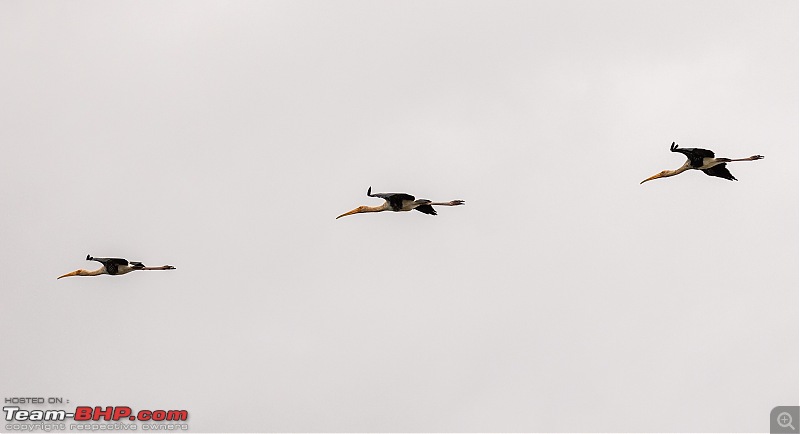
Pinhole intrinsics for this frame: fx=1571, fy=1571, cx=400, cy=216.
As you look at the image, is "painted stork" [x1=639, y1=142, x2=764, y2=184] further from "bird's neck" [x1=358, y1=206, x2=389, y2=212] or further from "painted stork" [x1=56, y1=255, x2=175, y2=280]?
"painted stork" [x1=56, y1=255, x2=175, y2=280]

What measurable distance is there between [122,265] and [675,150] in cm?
3467

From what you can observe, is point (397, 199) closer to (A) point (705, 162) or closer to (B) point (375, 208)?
(B) point (375, 208)

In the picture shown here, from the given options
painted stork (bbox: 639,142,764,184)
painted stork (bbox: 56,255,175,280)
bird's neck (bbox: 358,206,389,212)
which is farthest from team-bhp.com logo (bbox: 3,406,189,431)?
painted stork (bbox: 639,142,764,184)

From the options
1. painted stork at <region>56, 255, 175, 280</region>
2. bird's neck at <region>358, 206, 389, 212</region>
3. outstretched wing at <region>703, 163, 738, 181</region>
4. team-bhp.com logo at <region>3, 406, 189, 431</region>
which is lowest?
team-bhp.com logo at <region>3, 406, 189, 431</region>

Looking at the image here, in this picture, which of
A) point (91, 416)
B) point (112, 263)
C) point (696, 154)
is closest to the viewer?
point (696, 154)

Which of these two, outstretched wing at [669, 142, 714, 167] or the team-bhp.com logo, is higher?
outstretched wing at [669, 142, 714, 167]

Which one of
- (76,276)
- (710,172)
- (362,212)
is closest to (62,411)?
(76,276)

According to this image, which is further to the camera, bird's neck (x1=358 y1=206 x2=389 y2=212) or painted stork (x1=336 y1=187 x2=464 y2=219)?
bird's neck (x1=358 y1=206 x2=389 y2=212)

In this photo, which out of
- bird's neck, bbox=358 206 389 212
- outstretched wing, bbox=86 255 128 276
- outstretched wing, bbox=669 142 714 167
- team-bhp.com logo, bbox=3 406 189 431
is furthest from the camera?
team-bhp.com logo, bbox=3 406 189 431

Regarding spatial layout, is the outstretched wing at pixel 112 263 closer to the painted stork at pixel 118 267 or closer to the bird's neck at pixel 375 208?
the painted stork at pixel 118 267

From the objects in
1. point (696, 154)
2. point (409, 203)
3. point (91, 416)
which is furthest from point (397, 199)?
point (91, 416)

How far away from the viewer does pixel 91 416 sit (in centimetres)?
11256

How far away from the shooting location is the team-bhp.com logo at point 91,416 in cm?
11306

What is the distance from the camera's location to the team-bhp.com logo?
11306cm
